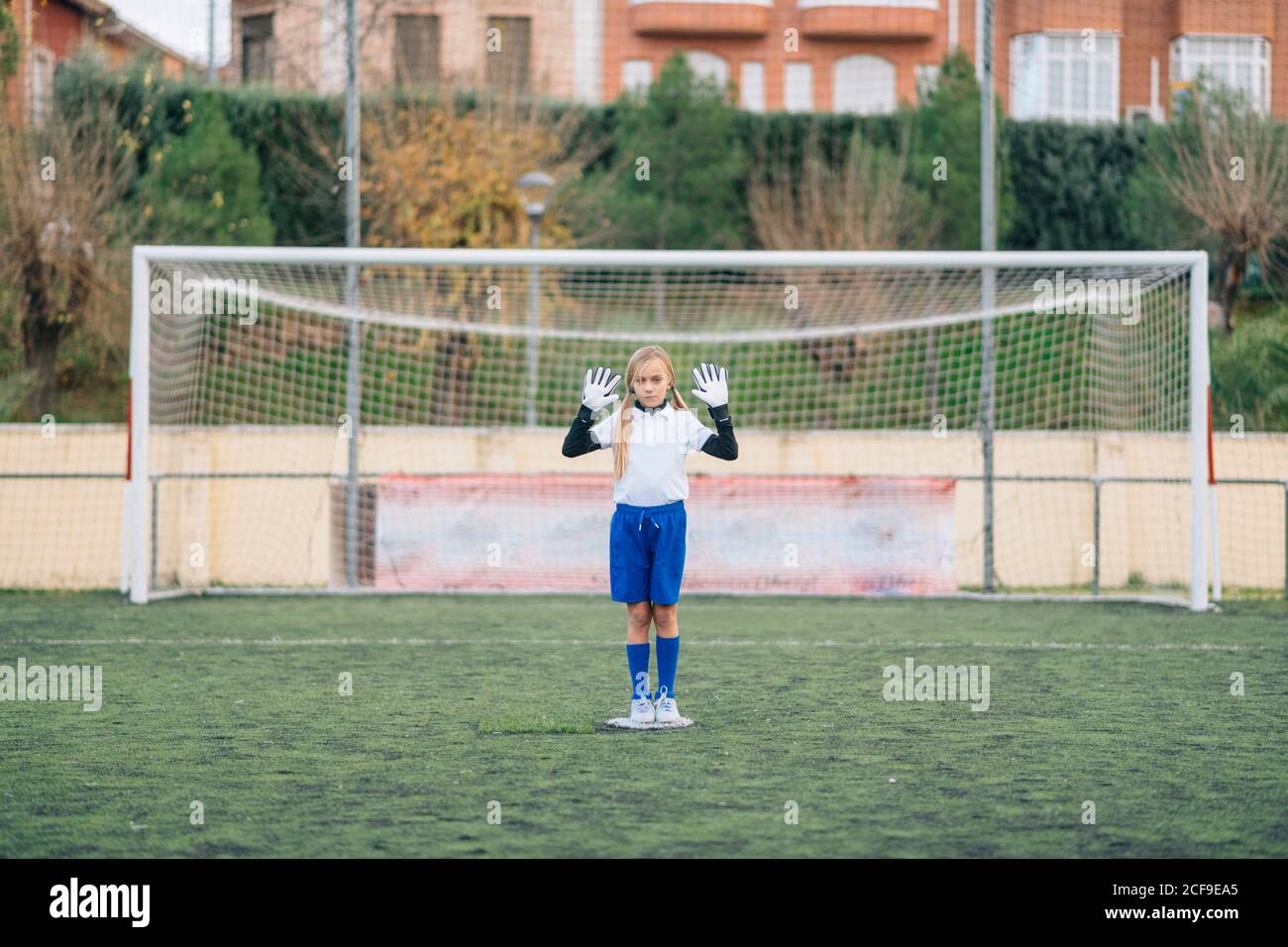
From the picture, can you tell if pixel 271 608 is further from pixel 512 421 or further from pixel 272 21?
pixel 272 21

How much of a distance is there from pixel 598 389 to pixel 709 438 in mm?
519

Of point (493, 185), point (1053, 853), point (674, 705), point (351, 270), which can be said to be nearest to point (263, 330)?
point (351, 270)

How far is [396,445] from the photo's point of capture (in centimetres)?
1491

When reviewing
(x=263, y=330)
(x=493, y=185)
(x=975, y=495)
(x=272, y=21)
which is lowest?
(x=975, y=495)

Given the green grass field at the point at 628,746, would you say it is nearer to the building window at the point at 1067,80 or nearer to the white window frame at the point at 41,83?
the white window frame at the point at 41,83

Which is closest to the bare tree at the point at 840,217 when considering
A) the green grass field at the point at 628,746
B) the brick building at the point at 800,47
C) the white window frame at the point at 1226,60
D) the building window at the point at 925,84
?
the building window at the point at 925,84

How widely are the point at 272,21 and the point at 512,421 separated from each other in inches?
361

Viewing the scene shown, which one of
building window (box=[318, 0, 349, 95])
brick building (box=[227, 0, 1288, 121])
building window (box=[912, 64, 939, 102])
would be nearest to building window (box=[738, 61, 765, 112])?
brick building (box=[227, 0, 1288, 121])

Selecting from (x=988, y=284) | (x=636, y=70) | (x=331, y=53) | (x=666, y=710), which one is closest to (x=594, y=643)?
(x=666, y=710)

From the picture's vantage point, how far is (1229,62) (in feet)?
71.8

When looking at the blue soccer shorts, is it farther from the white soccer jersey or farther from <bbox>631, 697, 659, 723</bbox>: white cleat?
<bbox>631, 697, 659, 723</bbox>: white cleat

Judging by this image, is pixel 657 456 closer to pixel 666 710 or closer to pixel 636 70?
pixel 666 710

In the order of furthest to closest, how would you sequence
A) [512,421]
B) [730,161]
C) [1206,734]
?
[730,161] → [512,421] → [1206,734]

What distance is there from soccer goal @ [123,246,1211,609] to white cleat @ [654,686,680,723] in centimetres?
569
